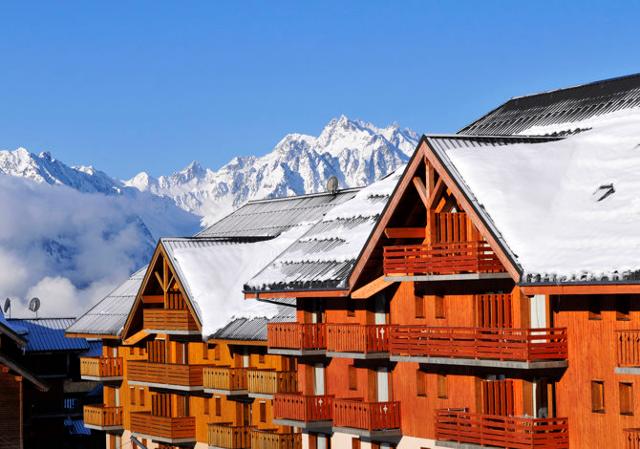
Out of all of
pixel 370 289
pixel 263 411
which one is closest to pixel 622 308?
pixel 370 289

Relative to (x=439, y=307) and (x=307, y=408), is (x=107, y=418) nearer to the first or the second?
(x=307, y=408)

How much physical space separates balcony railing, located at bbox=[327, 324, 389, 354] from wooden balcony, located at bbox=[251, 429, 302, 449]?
798 centimetres

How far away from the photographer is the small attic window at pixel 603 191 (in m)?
48.4

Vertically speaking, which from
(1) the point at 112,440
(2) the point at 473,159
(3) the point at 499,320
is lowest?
(1) the point at 112,440

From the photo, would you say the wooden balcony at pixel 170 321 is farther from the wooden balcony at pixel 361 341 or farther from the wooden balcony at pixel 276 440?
the wooden balcony at pixel 361 341

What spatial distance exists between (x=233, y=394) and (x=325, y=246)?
11558mm

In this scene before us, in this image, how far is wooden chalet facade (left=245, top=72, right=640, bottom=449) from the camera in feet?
156

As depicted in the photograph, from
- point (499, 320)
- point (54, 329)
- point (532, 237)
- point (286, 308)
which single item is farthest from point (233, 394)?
point (54, 329)

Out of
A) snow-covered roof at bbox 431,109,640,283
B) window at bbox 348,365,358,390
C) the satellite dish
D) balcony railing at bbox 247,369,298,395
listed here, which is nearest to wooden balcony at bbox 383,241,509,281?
snow-covered roof at bbox 431,109,640,283

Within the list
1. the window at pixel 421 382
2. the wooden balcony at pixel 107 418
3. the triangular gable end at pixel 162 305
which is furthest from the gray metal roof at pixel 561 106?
the wooden balcony at pixel 107 418

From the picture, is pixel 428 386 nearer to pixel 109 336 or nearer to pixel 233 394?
pixel 233 394

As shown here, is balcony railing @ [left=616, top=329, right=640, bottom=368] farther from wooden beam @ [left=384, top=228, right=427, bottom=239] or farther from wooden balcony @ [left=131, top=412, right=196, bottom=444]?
wooden balcony @ [left=131, top=412, right=196, bottom=444]

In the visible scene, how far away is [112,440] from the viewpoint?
90625 mm

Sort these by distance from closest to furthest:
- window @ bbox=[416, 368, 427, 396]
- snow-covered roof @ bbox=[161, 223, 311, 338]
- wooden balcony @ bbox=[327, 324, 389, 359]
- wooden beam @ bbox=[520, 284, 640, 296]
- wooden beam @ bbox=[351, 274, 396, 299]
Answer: wooden beam @ bbox=[520, 284, 640, 296] → window @ bbox=[416, 368, 427, 396] → wooden beam @ bbox=[351, 274, 396, 299] → wooden balcony @ bbox=[327, 324, 389, 359] → snow-covered roof @ bbox=[161, 223, 311, 338]
